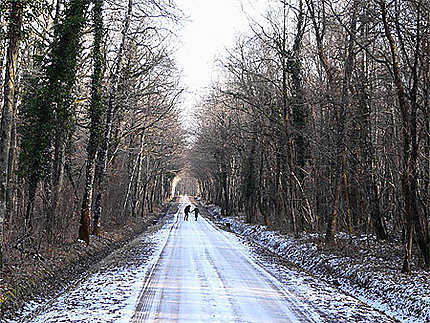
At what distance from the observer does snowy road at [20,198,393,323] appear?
8.25 m

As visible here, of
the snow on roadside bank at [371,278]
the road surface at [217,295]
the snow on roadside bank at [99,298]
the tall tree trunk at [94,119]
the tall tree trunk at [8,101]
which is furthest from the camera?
the tall tree trunk at [94,119]

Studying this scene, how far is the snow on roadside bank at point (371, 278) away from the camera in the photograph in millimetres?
9547

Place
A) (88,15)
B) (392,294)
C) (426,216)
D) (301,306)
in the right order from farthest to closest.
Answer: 1. (88,15)
2. (426,216)
3. (392,294)
4. (301,306)

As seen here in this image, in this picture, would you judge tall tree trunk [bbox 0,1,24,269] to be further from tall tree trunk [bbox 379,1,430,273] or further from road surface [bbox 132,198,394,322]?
tall tree trunk [bbox 379,1,430,273]

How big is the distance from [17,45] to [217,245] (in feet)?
44.2

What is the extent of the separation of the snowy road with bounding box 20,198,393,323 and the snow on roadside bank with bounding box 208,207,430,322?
73 cm

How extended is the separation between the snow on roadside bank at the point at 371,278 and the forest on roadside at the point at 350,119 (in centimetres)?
86

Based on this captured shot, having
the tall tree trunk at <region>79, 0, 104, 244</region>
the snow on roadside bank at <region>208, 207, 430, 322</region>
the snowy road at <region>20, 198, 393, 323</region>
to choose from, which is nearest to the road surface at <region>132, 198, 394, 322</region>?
the snowy road at <region>20, 198, 393, 323</region>

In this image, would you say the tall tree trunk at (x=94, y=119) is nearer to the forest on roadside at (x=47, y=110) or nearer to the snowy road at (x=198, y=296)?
the forest on roadside at (x=47, y=110)

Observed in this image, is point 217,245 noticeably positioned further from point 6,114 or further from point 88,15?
point 6,114

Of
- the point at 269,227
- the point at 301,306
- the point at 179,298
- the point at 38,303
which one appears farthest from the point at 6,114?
the point at 269,227

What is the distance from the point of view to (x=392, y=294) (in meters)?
10.4

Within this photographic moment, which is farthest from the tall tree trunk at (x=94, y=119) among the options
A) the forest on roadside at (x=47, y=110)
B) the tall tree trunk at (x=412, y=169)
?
the tall tree trunk at (x=412, y=169)

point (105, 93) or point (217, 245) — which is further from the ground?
point (105, 93)
